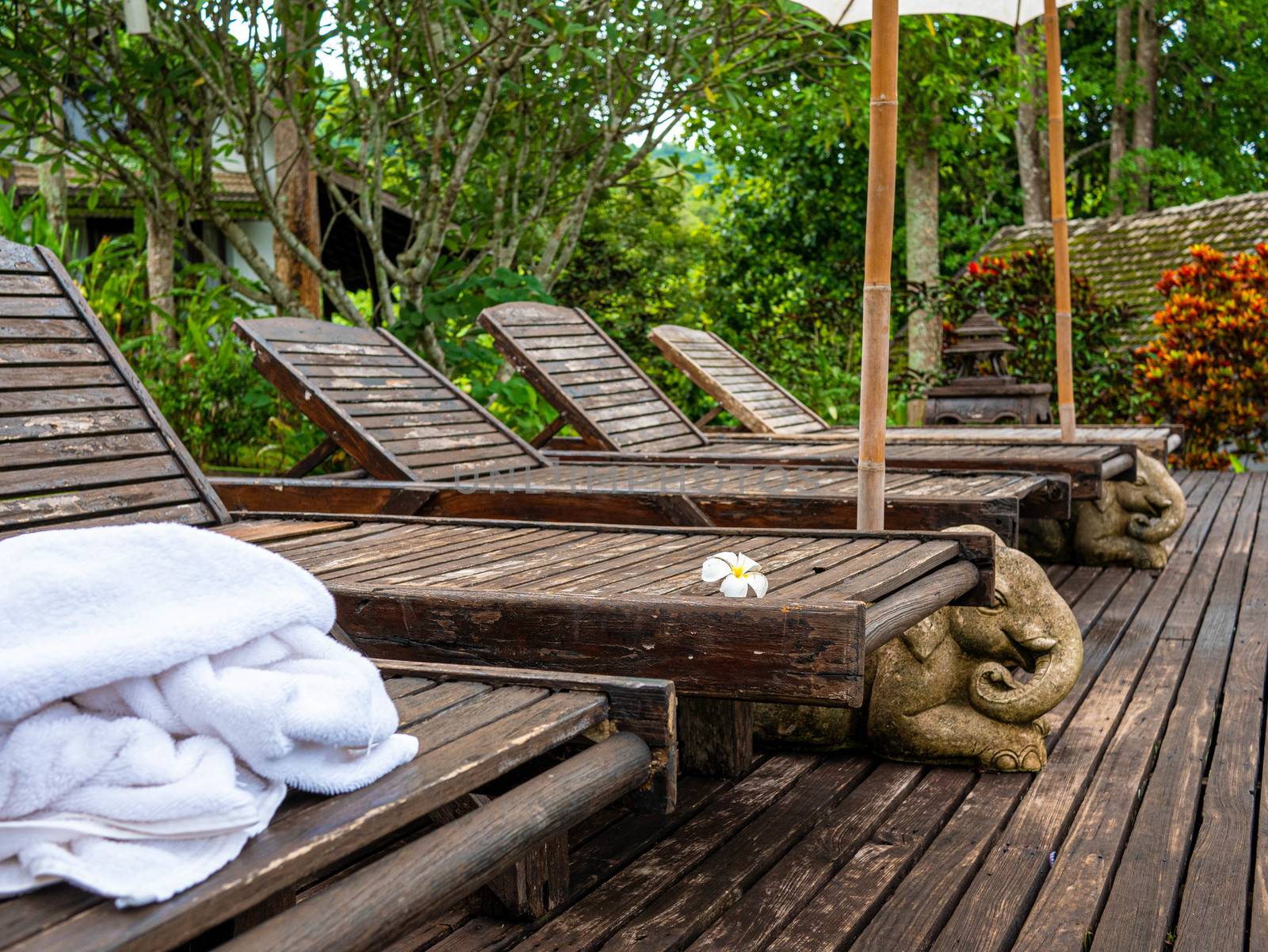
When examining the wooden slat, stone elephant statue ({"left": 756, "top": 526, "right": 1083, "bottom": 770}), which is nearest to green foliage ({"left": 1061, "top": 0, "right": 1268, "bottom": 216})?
stone elephant statue ({"left": 756, "top": 526, "right": 1083, "bottom": 770})

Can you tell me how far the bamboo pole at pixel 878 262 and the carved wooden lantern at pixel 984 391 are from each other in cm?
522

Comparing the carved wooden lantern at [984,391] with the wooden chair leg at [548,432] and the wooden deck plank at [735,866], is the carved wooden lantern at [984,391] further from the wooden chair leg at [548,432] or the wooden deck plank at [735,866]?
the wooden deck plank at [735,866]

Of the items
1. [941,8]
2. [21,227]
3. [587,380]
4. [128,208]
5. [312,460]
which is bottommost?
[312,460]

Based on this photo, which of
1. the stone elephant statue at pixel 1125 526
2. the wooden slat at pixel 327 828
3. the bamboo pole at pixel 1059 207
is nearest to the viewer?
the wooden slat at pixel 327 828

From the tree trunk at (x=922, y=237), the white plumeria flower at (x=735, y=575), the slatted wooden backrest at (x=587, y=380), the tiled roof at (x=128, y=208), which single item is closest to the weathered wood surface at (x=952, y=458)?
the slatted wooden backrest at (x=587, y=380)

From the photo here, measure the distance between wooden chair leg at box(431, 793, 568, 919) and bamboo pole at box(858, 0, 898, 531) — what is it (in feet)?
4.37

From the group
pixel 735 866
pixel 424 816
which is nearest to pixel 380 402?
pixel 735 866

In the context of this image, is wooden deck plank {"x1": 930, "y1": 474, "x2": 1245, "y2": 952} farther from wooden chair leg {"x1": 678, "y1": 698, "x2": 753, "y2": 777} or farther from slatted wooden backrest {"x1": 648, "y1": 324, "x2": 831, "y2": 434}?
slatted wooden backrest {"x1": 648, "y1": 324, "x2": 831, "y2": 434}

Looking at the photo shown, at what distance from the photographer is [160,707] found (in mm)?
1297

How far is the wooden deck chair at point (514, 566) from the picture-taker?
223 cm

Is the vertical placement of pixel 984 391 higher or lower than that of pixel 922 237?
lower

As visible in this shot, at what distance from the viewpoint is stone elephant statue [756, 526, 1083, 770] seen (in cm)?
301

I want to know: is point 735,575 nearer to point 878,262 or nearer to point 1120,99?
point 878,262

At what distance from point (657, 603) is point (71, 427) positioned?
1.84 meters
